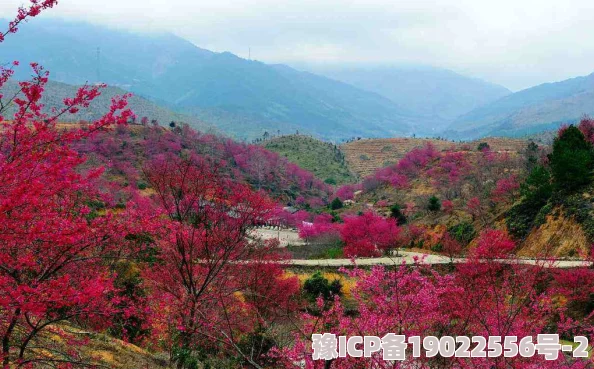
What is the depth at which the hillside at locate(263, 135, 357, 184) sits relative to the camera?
98.8 m

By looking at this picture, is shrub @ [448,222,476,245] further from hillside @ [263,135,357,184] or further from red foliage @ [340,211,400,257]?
hillside @ [263,135,357,184]

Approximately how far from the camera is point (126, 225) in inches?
273

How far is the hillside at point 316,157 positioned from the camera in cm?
9875

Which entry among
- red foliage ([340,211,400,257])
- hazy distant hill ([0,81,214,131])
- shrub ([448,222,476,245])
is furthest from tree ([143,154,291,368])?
hazy distant hill ([0,81,214,131])

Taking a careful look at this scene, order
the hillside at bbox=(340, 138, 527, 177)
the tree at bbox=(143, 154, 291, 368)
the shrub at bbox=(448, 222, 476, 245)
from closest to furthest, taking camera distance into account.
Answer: the tree at bbox=(143, 154, 291, 368) → the shrub at bbox=(448, 222, 476, 245) → the hillside at bbox=(340, 138, 527, 177)

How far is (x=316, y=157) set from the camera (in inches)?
4205

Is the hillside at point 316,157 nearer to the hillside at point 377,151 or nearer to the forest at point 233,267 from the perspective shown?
the hillside at point 377,151

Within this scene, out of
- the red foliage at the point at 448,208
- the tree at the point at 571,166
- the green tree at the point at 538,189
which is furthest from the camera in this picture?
the red foliage at the point at 448,208

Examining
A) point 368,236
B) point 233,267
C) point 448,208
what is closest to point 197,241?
point 233,267

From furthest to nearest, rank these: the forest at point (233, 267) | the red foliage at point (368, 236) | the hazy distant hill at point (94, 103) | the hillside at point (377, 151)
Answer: the hazy distant hill at point (94, 103) → the hillside at point (377, 151) → the red foliage at point (368, 236) → the forest at point (233, 267)

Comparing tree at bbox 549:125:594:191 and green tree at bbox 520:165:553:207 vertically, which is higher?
tree at bbox 549:125:594:191

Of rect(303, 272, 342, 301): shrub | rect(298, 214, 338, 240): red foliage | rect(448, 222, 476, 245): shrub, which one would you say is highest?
rect(448, 222, 476, 245): shrub

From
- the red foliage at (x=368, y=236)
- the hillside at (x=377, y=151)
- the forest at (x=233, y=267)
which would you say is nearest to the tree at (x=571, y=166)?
the forest at (x=233, y=267)

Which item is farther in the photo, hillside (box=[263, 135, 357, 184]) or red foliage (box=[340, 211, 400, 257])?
hillside (box=[263, 135, 357, 184])
